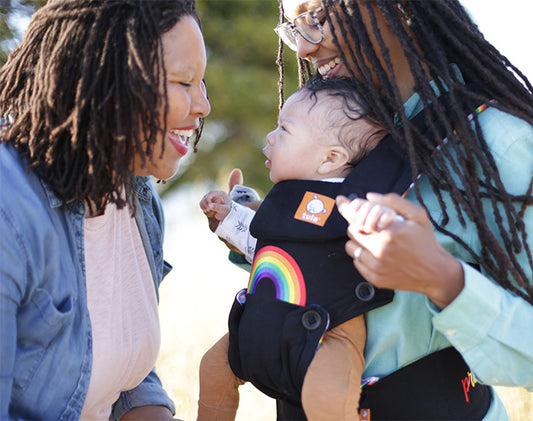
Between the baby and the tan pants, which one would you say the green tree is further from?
the tan pants

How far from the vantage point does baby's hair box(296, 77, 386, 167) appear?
225 centimetres

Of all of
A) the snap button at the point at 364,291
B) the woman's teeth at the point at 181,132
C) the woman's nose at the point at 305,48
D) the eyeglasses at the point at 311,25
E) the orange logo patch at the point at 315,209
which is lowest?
the snap button at the point at 364,291

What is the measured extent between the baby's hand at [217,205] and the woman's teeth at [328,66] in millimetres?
692

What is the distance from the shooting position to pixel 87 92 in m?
1.98

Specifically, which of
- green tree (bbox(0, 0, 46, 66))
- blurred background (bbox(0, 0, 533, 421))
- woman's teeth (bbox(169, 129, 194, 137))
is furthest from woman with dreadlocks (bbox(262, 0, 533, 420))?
blurred background (bbox(0, 0, 533, 421))

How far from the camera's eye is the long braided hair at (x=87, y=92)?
2.00 m

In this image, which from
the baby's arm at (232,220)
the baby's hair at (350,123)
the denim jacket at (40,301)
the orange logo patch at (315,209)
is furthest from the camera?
the baby's arm at (232,220)

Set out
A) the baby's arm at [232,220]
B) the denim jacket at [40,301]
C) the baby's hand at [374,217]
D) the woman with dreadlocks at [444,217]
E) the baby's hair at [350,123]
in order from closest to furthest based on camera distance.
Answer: the baby's hand at [374,217]
the woman with dreadlocks at [444,217]
the denim jacket at [40,301]
the baby's hair at [350,123]
the baby's arm at [232,220]

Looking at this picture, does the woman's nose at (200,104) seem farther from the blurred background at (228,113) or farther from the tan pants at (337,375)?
the blurred background at (228,113)

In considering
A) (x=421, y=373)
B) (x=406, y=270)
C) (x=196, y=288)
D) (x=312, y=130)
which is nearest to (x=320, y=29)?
(x=312, y=130)

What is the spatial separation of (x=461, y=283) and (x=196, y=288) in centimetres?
516

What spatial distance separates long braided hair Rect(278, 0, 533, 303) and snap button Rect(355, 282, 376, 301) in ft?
0.95

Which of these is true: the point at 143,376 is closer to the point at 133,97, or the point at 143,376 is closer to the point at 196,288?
the point at 133,97

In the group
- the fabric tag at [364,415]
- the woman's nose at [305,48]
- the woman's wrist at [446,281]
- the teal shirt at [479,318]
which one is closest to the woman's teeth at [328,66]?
the woman's nose at [305,48]
